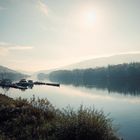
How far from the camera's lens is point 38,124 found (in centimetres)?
1378

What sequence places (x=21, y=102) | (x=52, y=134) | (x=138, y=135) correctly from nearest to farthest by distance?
(x=52, y=134), (x=21, y=102), (x=138, y=135)

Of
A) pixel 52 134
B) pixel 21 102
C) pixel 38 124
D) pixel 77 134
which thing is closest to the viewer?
pixel 77 134

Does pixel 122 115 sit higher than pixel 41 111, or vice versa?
pixel 41 111

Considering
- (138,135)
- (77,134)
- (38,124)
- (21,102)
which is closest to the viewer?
(77,134)

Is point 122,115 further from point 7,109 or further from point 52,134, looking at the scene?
point 52,134

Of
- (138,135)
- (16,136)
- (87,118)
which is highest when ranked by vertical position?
(87,118)

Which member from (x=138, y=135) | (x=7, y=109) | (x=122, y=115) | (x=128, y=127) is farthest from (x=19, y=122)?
(x=122, y=115)

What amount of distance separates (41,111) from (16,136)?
3.81 m

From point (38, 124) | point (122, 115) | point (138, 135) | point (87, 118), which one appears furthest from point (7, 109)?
point (122, 115)

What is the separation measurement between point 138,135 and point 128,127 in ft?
15.7

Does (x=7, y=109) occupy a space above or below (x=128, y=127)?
above

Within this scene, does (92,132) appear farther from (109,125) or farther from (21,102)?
(21,102)

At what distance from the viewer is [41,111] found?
15.9m

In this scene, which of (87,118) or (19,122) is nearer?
(87,118)
